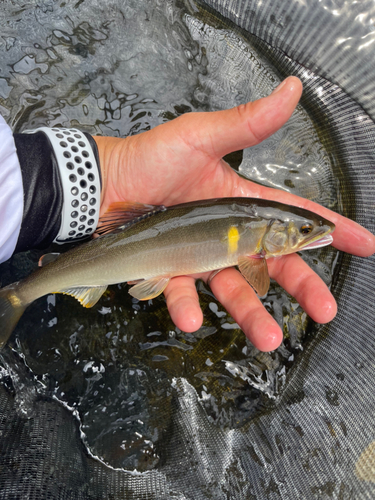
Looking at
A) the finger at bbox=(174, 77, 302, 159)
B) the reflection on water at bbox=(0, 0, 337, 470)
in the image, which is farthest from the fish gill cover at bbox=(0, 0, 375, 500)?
the finger at bbox=(174, 77, 302, 159)

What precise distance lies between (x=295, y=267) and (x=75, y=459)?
8.29 feet

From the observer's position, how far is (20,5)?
3562 mm

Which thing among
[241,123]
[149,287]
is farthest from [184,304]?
[241,123]

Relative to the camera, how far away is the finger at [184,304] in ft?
8.31

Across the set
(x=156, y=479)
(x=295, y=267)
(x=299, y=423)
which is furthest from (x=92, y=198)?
(x=299, y=423)

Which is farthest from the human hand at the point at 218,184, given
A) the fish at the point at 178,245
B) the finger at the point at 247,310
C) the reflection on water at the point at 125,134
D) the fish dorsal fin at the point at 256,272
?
the reflection on water at the point at 125,134

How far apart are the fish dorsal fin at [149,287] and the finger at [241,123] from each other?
1097mm

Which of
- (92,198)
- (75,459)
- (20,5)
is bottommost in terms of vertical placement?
(75,459)

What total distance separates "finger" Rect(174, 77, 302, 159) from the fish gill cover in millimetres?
1085

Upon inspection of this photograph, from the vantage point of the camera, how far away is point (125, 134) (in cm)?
361

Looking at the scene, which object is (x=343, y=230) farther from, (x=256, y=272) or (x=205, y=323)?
(x=205, y=323)

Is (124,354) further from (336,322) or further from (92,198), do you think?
(336,322)

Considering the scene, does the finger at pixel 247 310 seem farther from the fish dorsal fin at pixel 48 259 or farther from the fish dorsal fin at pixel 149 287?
the fish dorsal fin at pixel 48 259

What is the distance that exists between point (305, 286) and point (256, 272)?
1.40ft
